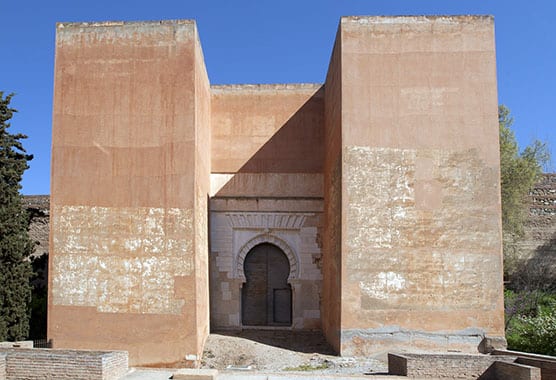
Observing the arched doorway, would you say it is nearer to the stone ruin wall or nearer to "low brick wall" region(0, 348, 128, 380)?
"low brick wall" region(0, 348, 128, 380)

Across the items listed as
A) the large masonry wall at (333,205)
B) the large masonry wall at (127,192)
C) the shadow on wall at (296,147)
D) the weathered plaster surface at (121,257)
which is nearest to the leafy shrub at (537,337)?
the large masonry wall at (333,205)

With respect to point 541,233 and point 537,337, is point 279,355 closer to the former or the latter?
point 537,337

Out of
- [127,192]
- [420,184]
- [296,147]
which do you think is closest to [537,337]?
[420,184]

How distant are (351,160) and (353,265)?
194cm

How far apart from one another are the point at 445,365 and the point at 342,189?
11.6 feet

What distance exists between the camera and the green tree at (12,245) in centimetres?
1155

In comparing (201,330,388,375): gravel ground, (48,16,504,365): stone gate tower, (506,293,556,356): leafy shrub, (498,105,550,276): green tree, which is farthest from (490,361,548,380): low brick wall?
(498,105,550,276): green tree

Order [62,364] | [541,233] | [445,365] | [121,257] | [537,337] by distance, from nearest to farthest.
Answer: [62,364] < [445,365] < [537,337] < [121,257] < [541,233]

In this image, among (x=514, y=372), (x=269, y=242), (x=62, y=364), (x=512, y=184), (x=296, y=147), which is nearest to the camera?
(x=514, y=372)

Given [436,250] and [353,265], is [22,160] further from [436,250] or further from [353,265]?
[436,250]

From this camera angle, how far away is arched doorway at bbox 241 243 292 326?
Answer: 42.4ft

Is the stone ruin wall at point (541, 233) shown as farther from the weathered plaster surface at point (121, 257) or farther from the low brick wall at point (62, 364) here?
the low brick wall at point (62, 364)

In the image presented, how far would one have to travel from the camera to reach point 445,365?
8328 mm

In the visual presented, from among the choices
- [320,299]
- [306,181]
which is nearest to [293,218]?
[306,181]
